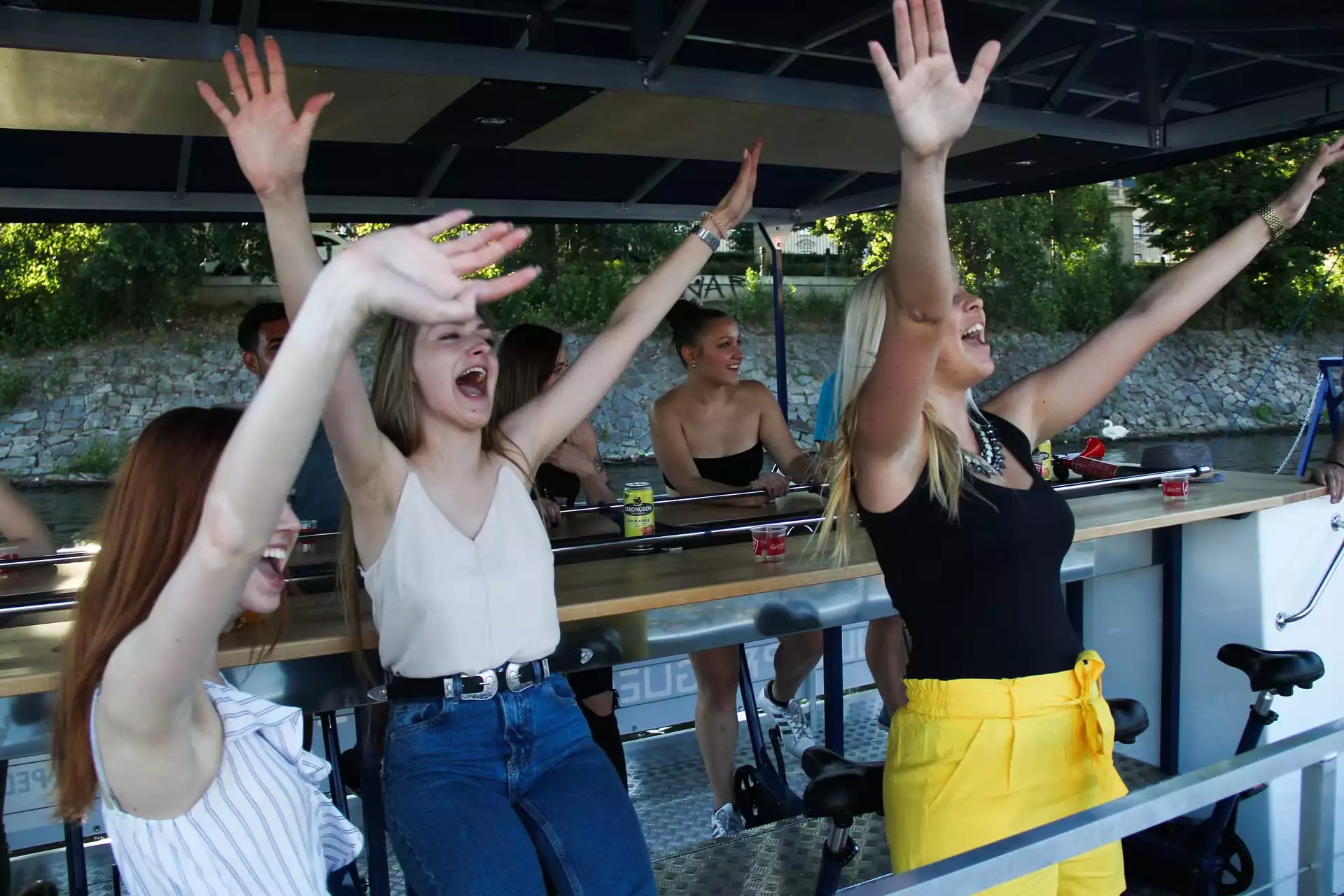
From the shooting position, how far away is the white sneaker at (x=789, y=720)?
4273 mm

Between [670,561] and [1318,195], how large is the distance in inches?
860

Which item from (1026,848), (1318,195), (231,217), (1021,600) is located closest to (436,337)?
(1021,600)

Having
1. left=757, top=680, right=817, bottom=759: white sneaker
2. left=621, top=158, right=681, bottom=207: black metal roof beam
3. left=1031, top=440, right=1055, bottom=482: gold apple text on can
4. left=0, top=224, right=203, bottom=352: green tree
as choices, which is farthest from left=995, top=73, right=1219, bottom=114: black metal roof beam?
left=0, top=224, right=203, bottom=352: green tree

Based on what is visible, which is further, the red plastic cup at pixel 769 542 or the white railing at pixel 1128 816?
the red plastic cup at pixel 769 542

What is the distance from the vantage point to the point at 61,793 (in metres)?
1.33

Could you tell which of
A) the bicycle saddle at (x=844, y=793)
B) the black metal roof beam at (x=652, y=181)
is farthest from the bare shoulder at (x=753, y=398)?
the bicycle saddle at (x=844, y=793)

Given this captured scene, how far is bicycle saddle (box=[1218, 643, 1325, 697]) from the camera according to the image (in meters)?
2.86

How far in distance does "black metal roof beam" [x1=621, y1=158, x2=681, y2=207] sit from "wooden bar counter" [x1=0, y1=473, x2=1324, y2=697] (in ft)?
5.96

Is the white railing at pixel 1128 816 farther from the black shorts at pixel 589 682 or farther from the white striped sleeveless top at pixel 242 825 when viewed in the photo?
the black shorts at pixel 589 682

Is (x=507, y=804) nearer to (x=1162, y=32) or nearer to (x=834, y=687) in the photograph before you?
(x=834, y=687)

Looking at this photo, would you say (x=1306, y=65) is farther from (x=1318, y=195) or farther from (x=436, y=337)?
(x=1318, y=195)

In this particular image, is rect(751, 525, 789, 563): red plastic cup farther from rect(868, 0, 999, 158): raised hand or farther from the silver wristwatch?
rect(868, 0, 999, 158): raised hand

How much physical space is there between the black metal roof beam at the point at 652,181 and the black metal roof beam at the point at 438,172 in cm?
96

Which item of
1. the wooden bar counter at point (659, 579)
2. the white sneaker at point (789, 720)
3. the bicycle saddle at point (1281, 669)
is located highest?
the wooden bar counter at point (659, 579)
